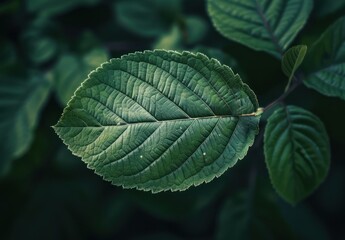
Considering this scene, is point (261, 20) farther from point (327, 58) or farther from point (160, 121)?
Result: point (160, 121)

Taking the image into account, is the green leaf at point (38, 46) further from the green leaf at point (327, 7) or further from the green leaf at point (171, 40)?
the green leaf at point (327, 7)

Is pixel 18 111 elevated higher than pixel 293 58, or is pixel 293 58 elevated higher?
pixel 293 58

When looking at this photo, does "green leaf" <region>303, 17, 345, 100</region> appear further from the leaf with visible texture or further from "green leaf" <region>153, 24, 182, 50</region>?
"green leaf" <region>153, 24, 182, 50</region>

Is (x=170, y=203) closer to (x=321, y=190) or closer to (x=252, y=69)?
(x=252, y=69)

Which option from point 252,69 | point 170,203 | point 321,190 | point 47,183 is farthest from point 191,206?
point 47,183

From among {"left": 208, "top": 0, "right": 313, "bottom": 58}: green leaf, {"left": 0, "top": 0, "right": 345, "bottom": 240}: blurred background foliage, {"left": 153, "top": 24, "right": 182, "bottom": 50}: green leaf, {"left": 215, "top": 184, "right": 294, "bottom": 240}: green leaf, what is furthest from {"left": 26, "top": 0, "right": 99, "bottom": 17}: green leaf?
{"left": 215, "top": 184, "right": 294, "bottom": 240}: green leaf

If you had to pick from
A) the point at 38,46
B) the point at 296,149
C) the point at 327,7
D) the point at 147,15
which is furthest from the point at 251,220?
the point at 38,46
